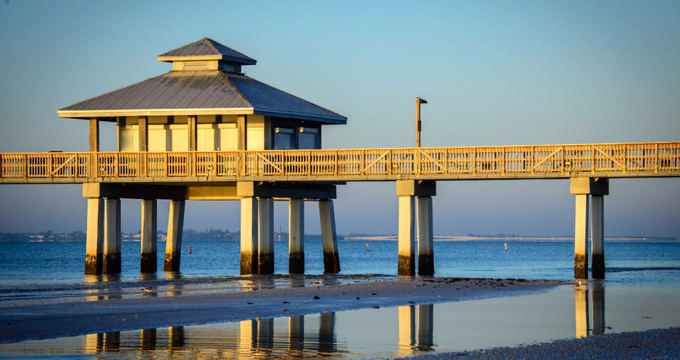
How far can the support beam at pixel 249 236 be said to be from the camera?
48781 mm

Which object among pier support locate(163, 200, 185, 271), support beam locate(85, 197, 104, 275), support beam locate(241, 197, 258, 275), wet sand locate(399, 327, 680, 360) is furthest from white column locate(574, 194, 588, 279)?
pier support locate(163, 200, 185, 271)

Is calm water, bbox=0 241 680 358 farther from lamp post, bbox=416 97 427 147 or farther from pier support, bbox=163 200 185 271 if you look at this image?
pier support, bbox=163 200 185 271

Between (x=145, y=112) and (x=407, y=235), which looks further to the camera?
(x=145, y=112)

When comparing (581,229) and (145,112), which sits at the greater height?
(145,112)

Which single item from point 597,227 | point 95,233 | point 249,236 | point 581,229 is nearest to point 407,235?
point 249,236

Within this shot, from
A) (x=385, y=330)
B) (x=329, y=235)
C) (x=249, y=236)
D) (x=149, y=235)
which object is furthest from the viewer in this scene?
(x=149, y=235)

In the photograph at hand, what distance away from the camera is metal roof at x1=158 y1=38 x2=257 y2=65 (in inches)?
2172

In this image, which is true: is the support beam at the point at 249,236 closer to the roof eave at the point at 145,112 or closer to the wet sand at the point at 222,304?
the wet sand at the point at 222,304

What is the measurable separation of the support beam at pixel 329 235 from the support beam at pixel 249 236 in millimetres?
7960

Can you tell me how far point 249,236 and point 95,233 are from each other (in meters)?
8.44

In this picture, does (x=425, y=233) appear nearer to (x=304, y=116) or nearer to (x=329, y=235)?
(x=304, y=116)

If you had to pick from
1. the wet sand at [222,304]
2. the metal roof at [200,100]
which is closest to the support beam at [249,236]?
the wet sand at [222,304]

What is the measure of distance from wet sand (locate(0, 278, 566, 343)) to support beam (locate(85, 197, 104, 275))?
34.9ft

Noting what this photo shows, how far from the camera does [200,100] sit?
2009 inches
